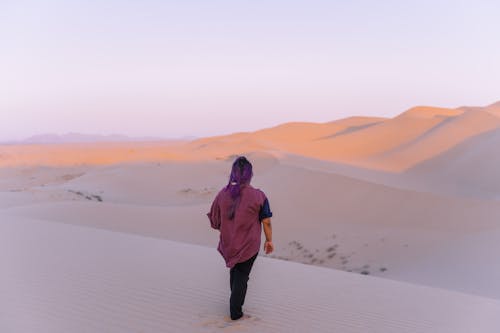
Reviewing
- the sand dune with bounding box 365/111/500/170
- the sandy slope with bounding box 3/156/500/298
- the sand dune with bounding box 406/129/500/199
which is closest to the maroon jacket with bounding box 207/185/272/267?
the sandy slope with bounding box 3/156/500/298

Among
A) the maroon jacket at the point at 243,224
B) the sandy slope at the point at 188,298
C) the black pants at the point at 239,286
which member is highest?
the maroon jacket at the point at 243,224

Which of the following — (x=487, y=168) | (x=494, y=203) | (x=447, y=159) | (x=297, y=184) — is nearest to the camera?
(x=494, y=203)

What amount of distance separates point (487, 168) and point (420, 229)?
605 inches

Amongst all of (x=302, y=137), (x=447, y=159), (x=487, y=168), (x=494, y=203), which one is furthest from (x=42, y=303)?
(x=302, y=137)

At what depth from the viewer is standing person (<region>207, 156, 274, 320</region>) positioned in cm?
467

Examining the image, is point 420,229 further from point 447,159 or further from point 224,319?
point 447,159

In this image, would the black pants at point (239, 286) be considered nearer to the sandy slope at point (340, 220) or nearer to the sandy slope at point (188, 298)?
the sandy slope at point (188, 298)

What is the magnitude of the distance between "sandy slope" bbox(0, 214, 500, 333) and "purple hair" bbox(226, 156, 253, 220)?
46.1 inches

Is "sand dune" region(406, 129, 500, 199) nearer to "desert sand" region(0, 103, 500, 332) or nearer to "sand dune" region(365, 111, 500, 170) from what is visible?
"desert sand" region(0, 103, 500, 332)

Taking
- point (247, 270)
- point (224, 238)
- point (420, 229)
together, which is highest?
point (224, 238)

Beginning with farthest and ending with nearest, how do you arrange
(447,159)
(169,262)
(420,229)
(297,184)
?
(447,159) → (297,184) → (420,229) → (169,262)

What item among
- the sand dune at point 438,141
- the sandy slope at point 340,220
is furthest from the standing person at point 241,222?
the sand dune at point 438,141

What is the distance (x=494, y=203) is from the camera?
50.8 feet

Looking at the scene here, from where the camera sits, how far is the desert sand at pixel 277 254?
5066mm
